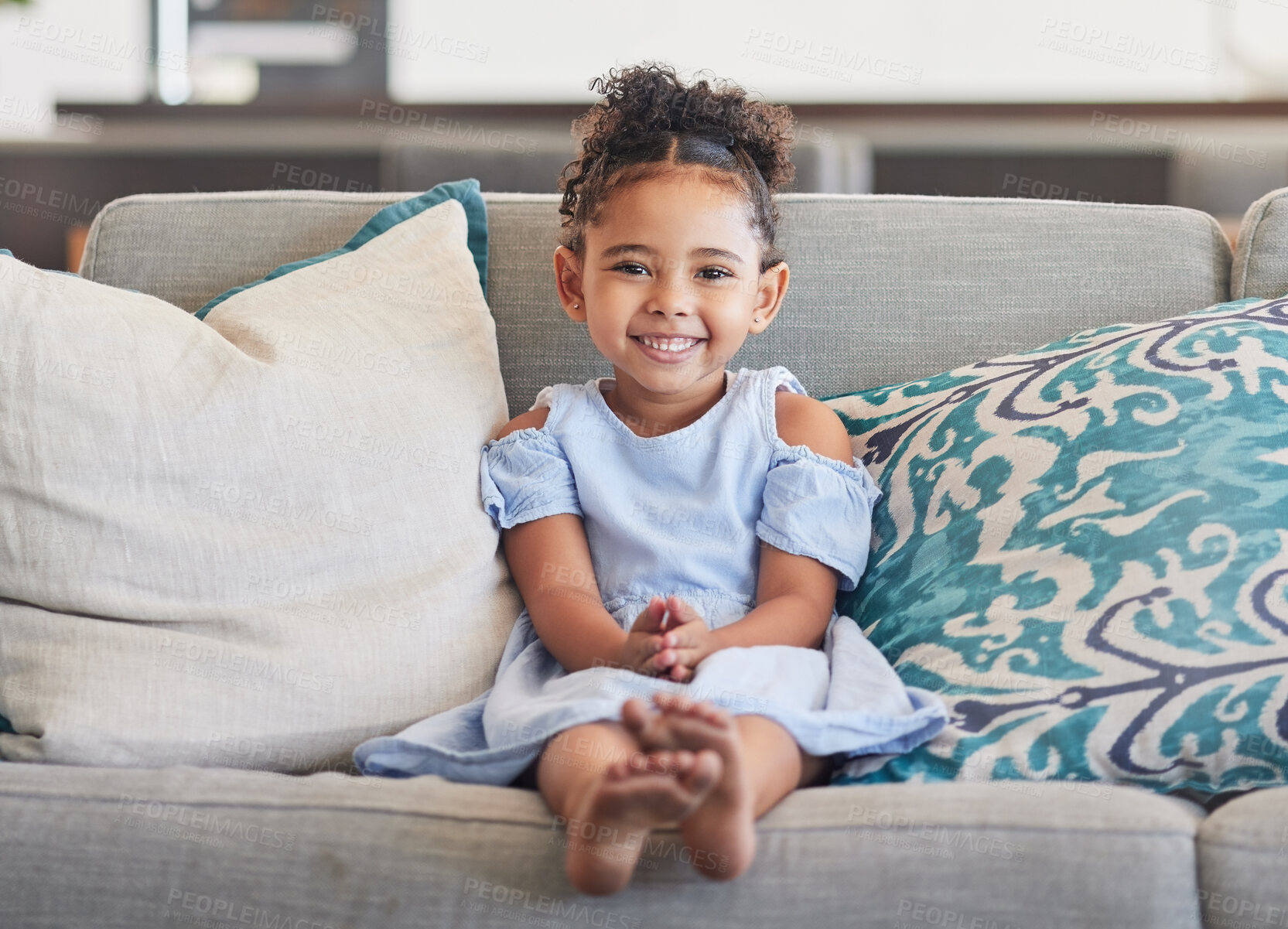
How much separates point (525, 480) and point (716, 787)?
498 mm

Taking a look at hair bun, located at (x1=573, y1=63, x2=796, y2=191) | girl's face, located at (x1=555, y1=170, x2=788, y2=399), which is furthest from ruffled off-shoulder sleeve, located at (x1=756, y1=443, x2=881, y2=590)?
hair bun, located at (x1=573, y1=63, x2=796, y2=191)

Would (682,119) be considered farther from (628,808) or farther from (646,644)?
(628,808)

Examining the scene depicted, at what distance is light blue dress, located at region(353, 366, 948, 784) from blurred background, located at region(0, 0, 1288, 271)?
250cm

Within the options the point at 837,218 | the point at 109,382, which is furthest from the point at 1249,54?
the point at 109,382

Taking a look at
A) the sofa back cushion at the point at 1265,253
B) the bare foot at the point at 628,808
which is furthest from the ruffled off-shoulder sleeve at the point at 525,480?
the sofa back cushion at the point at 1265,253

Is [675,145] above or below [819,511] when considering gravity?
above

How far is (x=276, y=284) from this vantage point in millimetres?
1265

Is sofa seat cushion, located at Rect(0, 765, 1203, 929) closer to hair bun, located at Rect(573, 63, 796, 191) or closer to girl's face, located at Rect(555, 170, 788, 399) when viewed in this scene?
girl's face, located at Rect(555, 170, 788, 399)

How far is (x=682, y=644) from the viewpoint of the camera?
978mm

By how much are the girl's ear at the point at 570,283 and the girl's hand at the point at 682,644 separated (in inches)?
16.6

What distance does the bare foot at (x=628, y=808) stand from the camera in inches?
29.0

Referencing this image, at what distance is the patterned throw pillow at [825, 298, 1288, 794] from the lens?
90 centimetres

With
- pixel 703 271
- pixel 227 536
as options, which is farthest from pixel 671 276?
pixel 227 536

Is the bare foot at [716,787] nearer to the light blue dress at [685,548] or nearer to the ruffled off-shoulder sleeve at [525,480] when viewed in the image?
the light blue dress at [685,548]
